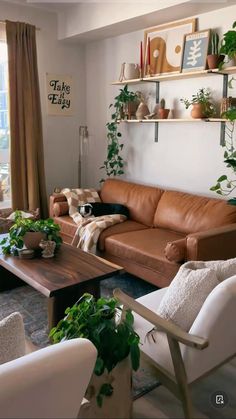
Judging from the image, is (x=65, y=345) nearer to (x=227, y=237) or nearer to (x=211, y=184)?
(x=227, y=237)

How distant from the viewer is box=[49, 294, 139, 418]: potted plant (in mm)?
1434

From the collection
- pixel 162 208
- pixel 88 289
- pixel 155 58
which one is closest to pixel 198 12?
pixel 155 58

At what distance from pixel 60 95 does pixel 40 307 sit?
2755mm

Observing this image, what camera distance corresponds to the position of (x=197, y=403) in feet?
6.01

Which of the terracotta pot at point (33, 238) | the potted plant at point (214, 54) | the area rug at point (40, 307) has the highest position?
the potted plant at point (214, 54)

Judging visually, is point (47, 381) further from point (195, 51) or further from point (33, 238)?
point (195, 51)

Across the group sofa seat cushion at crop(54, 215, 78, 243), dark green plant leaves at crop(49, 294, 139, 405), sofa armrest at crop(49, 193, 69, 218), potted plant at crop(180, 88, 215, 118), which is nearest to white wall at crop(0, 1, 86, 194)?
sofa armrest at crop(49, 193, 69, 218)

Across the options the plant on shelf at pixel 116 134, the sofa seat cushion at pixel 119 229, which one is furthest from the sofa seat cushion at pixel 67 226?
the plant on shelf at pixel 116 134

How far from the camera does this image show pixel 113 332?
145cm

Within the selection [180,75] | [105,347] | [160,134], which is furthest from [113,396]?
[160,134]

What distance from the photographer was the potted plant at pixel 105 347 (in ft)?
4.70

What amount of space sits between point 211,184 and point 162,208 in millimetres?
494

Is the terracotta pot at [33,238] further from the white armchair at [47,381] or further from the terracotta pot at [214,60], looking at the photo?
the terracotta pot at [214,60]

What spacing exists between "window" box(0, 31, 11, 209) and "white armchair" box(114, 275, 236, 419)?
303 cm
